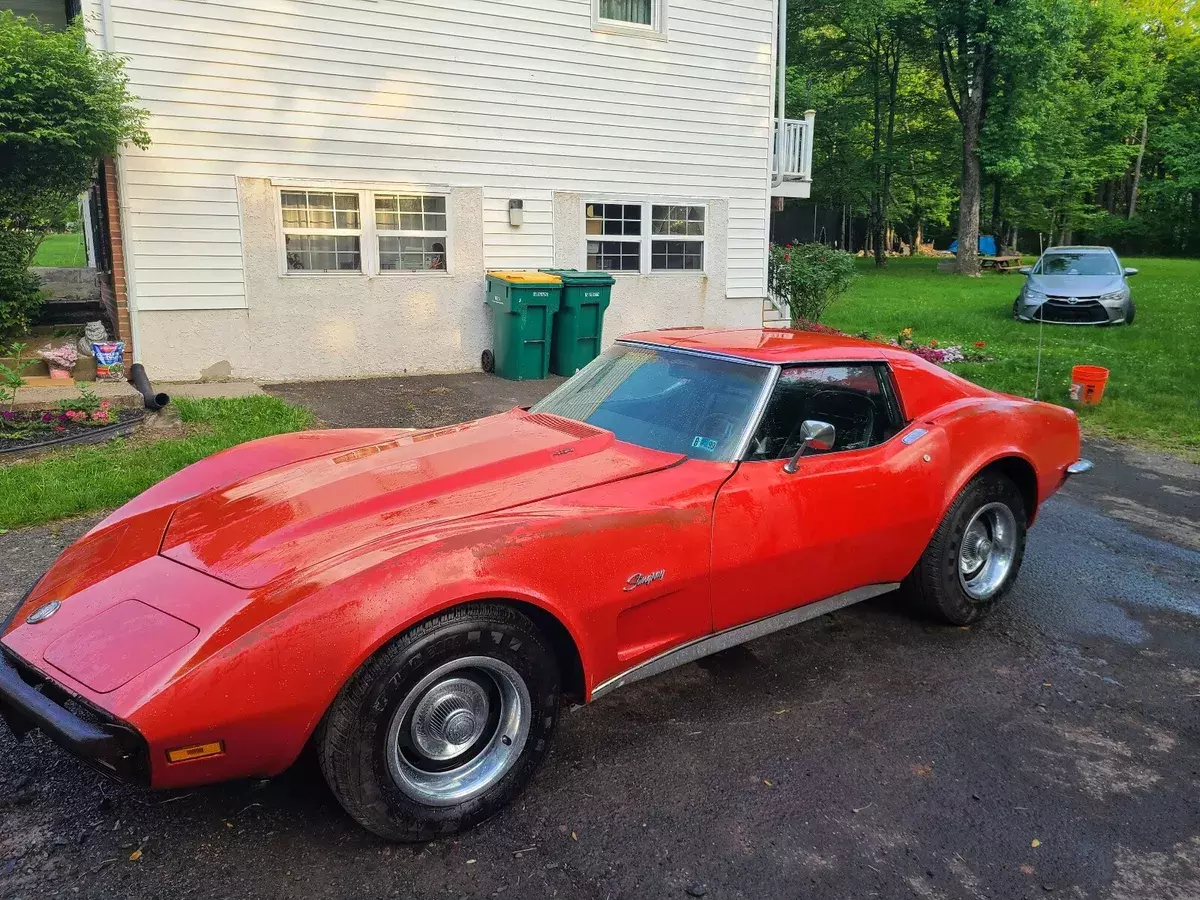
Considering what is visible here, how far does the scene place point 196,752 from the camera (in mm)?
2242

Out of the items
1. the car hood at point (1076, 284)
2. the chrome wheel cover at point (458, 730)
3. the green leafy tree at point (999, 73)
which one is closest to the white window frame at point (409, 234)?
the chrome wheel cover at point (458, 730)

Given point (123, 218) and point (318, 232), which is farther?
point (318, 232)

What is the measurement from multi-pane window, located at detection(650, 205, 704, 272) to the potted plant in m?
7.76

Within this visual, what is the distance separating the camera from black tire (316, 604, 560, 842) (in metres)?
2.42

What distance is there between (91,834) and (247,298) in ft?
28.4

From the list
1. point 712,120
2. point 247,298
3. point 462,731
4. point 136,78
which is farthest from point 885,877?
point 712,120

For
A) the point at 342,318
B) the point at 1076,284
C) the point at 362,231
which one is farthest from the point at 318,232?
the point at 1076,284

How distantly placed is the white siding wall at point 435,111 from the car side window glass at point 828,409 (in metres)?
8.43

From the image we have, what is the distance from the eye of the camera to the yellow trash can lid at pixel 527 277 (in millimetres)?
10656

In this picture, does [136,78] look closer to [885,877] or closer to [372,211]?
[372,211]

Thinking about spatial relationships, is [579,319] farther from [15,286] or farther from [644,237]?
[15,286]

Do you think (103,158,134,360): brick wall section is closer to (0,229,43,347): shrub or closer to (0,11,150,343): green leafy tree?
(0,11,150,343): green leafy tree

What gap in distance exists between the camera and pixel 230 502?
320 cm

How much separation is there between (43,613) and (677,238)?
11.5 m
